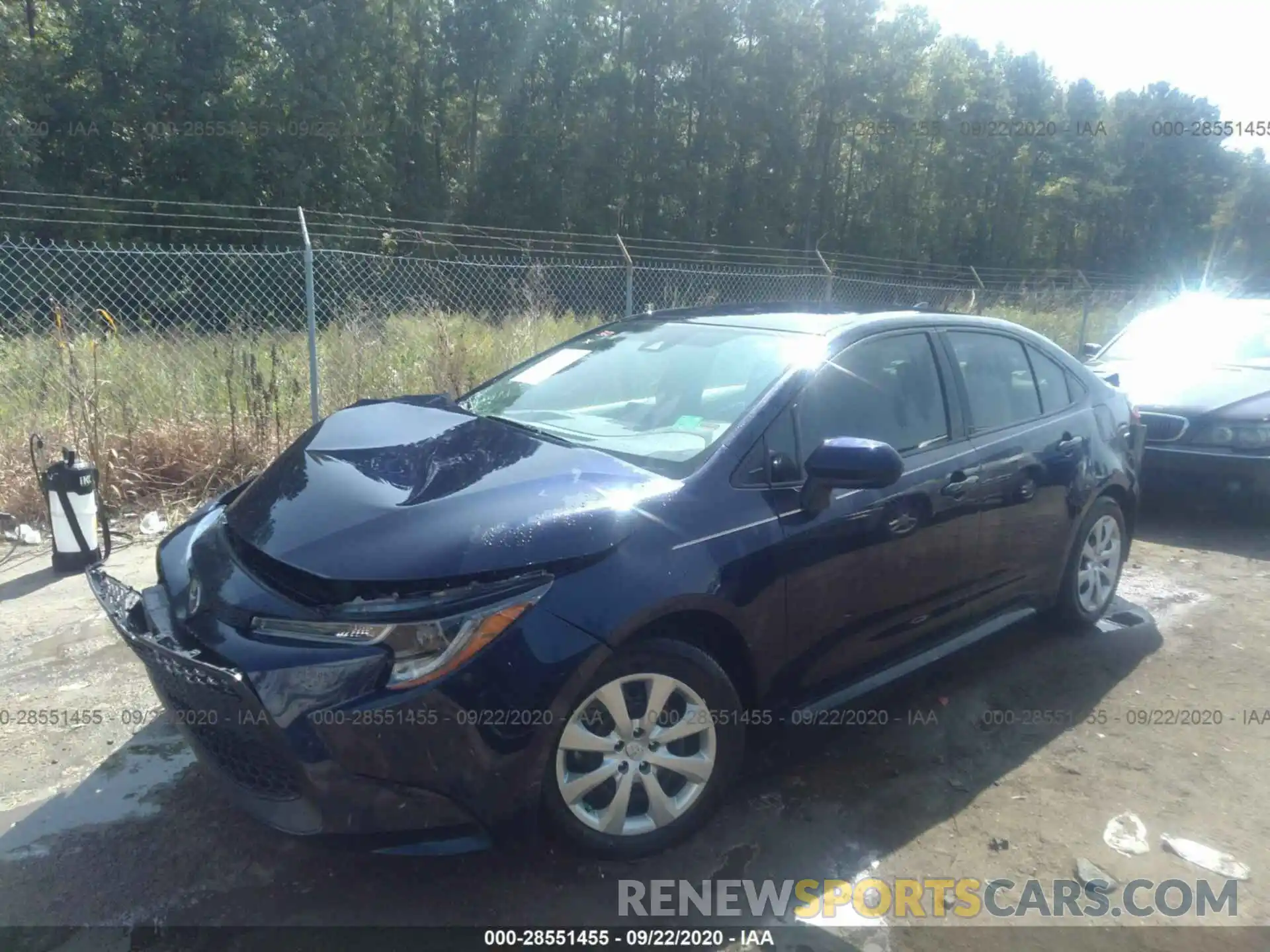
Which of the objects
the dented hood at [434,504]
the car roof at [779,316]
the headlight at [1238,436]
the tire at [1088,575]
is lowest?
the tire at [1088,575]

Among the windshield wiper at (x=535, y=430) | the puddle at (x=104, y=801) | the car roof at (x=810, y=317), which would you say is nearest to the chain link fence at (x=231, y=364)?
the car roof at (x=810, y=317)

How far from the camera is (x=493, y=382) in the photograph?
4180 millimetres

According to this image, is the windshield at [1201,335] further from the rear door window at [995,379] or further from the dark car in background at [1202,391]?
the rear door window at [995,379]

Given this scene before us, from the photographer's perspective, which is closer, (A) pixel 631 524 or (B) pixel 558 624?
(B) pixel 558 624

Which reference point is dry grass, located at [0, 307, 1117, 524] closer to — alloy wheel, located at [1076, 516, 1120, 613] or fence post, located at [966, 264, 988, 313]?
alloy wheel, located at [1076, 516, 1120, 613]

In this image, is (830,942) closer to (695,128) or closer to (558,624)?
(558,624)

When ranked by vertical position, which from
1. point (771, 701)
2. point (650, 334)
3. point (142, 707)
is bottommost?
point (142, 707)

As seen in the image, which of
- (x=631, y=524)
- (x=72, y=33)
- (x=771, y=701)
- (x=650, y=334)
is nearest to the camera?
(x=631, y=524)

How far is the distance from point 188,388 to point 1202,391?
24.5 feet

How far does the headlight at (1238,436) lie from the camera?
20.9ft

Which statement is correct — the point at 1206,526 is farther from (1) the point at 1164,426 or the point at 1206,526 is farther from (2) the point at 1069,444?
(2) the point at 1069,444

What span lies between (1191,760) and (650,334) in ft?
8.71

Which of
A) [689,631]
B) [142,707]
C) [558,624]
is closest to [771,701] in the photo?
[689,631]

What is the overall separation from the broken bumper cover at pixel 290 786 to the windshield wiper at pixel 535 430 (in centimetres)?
127
